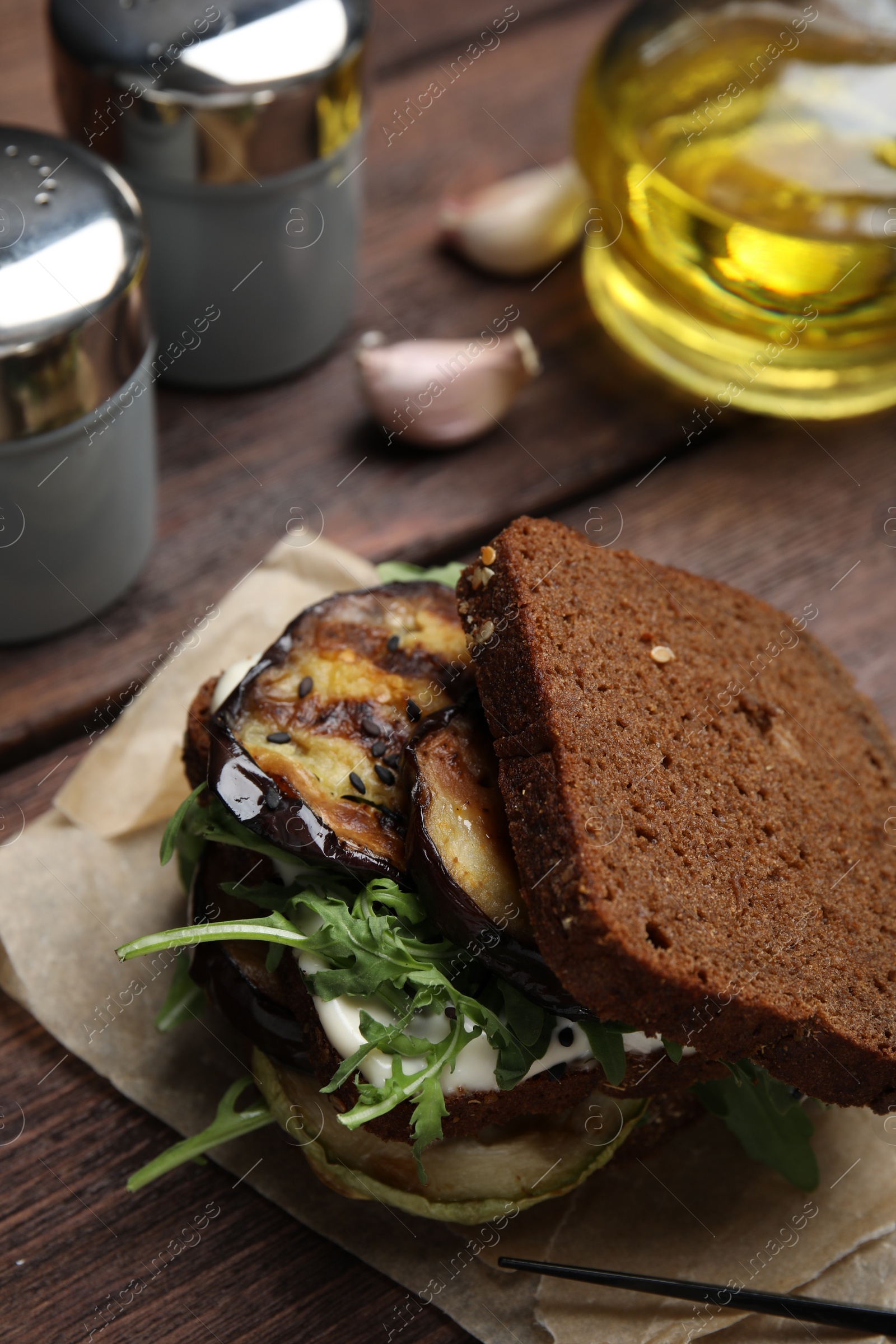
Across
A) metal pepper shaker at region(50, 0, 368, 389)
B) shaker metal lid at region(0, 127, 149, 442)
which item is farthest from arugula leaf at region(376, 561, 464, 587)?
metal pepper shaker at region(50, 0, 368, 389)

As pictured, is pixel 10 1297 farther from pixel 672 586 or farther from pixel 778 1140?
pixel 672 586

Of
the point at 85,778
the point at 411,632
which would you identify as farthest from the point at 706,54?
the point at 85,778

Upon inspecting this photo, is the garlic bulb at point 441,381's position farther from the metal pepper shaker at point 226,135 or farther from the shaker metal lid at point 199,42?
the shaker metal lid at point 199,42

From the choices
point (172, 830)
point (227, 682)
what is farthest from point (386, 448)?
point (172, 830)

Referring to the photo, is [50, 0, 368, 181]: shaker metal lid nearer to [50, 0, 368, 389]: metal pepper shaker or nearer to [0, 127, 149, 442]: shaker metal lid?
[50, 0, 368, 389]: metal pepper shaker

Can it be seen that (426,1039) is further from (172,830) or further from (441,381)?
(441,381)

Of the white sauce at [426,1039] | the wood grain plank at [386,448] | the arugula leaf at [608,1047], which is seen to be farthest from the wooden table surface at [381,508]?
the arugula leaf at [608,1047]

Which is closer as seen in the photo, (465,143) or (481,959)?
(481,959)
